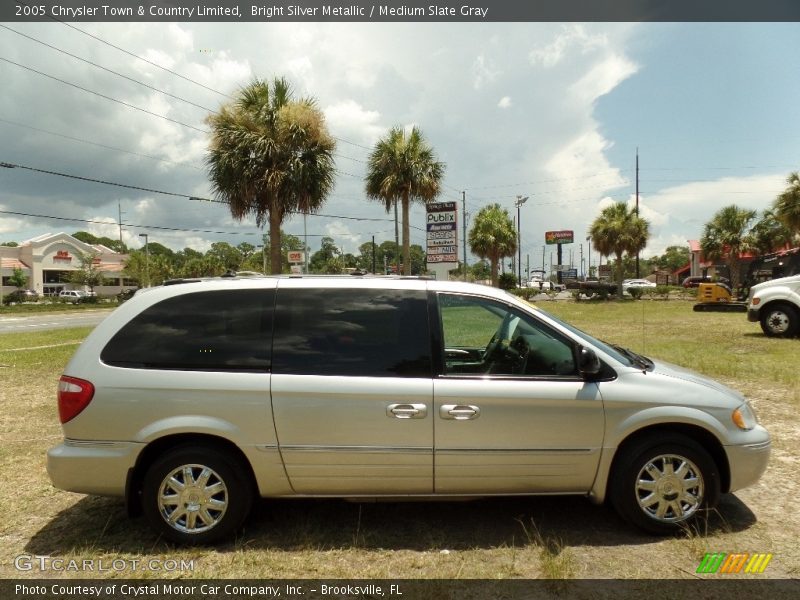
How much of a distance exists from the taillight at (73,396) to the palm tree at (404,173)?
18.3 m

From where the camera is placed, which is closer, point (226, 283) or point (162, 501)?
point (162, 501)

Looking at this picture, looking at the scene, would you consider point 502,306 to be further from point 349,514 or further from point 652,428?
point 349,514

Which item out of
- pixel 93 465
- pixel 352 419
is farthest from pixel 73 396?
pixel 352 419

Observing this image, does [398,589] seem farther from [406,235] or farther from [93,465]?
[406,235]

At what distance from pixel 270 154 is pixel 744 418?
1361 centimetres

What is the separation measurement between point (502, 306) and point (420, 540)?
1643mm

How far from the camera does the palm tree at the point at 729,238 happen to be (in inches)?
1414

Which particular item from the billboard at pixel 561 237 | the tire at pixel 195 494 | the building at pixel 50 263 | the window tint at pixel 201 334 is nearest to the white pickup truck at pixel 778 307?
the window tint at pixel 201 334

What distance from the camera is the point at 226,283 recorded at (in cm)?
338

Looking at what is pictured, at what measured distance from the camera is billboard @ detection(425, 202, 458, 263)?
1072 cm

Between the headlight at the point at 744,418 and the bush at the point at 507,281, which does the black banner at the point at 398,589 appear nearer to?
the headlight at the point at 744,418

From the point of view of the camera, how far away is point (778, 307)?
12484 millimetres

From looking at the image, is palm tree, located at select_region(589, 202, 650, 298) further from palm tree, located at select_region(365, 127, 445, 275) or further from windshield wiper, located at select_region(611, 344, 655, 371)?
windshield wiper, located at select_region(611, 344, 655, 371)

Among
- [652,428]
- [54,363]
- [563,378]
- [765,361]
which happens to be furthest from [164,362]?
[765,361]
